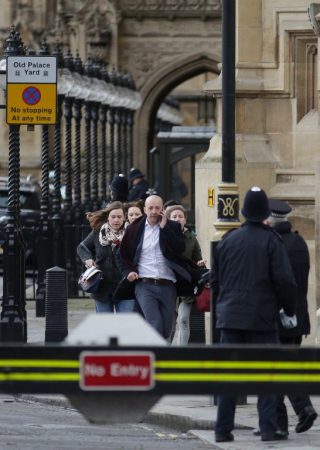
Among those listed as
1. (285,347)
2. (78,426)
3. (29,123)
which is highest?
(29,123)

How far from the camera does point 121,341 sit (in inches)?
335

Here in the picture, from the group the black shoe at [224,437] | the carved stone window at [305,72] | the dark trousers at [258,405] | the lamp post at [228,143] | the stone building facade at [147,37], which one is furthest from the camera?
the stone building facade at [147,37]

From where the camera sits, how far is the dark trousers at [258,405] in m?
12.5

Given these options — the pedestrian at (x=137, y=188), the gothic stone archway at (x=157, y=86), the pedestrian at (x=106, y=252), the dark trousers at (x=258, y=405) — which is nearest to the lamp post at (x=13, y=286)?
the pedestrian at (x=106, y=252)

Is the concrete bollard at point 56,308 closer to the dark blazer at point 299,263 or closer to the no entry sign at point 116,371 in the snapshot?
the dark blazer at point 299,263

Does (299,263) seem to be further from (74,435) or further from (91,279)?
(91,279)

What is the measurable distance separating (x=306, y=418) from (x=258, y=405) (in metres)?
0.70

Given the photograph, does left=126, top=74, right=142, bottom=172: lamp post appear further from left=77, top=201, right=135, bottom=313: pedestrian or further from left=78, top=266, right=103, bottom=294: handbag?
left=78, top=266, right=103, bottom=294: handbag

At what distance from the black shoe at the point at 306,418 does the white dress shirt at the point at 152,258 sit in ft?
8.30

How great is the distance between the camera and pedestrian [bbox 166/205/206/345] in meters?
17.1

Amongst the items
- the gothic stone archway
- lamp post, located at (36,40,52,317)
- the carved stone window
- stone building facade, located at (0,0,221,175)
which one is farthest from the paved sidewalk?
the gothic stone archway

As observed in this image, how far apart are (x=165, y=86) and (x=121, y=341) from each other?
44.2 metres

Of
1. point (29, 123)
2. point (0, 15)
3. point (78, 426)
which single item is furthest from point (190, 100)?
point (78, 426)

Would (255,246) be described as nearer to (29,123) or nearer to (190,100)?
(29,123)
